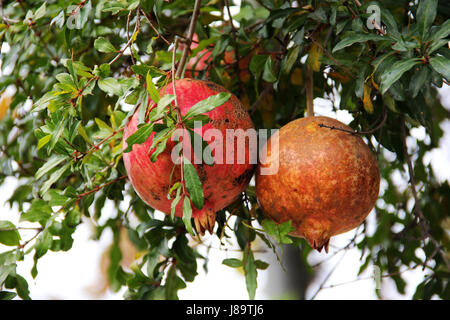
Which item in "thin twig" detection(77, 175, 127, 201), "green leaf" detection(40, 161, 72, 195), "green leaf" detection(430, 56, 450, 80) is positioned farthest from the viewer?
"thin twig" detection(77, 175, 127, 201)

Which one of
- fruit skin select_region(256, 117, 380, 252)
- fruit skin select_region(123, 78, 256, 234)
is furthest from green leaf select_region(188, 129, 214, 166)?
fruit skin select_region(256, 117, 380, 252)

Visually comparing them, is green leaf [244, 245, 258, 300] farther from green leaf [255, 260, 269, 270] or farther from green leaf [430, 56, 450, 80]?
green leaf [430, 56, 450, 80]

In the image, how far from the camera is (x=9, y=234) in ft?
4.35

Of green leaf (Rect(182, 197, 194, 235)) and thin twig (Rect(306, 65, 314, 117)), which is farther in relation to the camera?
thin twig (Rect(306, 65, 314, 117))

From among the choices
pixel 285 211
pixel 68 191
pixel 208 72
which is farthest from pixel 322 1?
pixel 68 191

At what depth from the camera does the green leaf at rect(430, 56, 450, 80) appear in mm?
904

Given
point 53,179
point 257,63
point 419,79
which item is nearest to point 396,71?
point 419,79

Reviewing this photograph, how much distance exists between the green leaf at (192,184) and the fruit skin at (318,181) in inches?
8.3

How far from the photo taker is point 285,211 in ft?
3.63

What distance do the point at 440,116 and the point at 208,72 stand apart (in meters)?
1.03

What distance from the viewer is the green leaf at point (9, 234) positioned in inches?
51.9

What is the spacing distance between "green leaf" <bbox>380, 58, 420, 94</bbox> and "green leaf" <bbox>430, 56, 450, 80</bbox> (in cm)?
3

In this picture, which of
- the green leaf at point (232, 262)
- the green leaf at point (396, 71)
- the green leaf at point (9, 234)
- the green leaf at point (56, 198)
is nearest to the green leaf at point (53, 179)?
the green leaf at point (56, 198)
